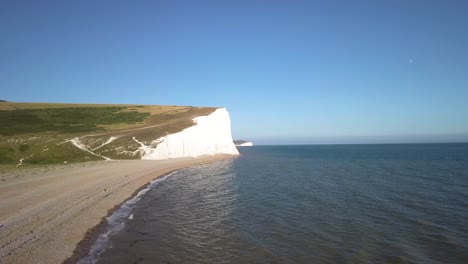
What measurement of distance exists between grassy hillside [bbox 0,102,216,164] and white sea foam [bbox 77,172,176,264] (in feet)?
93.8

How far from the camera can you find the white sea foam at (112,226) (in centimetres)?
1422

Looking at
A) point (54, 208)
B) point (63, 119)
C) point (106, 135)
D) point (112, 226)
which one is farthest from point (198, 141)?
point (112, 226)

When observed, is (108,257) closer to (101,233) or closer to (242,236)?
(101,233)

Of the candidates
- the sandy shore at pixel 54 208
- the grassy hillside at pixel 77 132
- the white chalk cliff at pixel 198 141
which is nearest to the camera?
the sandy shore at pixel 54 208

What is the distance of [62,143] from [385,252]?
177ft

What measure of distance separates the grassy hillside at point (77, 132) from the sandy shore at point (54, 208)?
15.4 meters

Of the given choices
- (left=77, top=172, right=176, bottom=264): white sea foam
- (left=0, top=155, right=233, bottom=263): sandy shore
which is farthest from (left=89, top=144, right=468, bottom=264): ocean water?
(left=0, top=155, right=233, bottom=263): sandy shore

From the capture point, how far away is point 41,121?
77312mm

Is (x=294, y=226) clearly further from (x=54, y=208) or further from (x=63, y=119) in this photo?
(x=63, y=119)

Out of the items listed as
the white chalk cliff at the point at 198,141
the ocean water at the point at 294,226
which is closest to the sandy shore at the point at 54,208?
the ocean water at the point at 294,226

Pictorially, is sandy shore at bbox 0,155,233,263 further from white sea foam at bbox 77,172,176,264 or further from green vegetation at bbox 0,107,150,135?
green vegetation at bbox 0,107,150,135

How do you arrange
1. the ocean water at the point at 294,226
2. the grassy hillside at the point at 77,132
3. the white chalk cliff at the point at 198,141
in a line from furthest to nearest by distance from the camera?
the white chalk cliff at the point at 198,141 < the grassy hillside at the point at 77,132 < the ocean water at the point at 294,226

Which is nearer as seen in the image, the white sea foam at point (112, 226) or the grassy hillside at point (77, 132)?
the white sea foam at point (112, 226)

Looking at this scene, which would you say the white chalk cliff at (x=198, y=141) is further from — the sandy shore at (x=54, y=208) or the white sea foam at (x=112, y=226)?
the white sea foam at (x=112, y=226)
